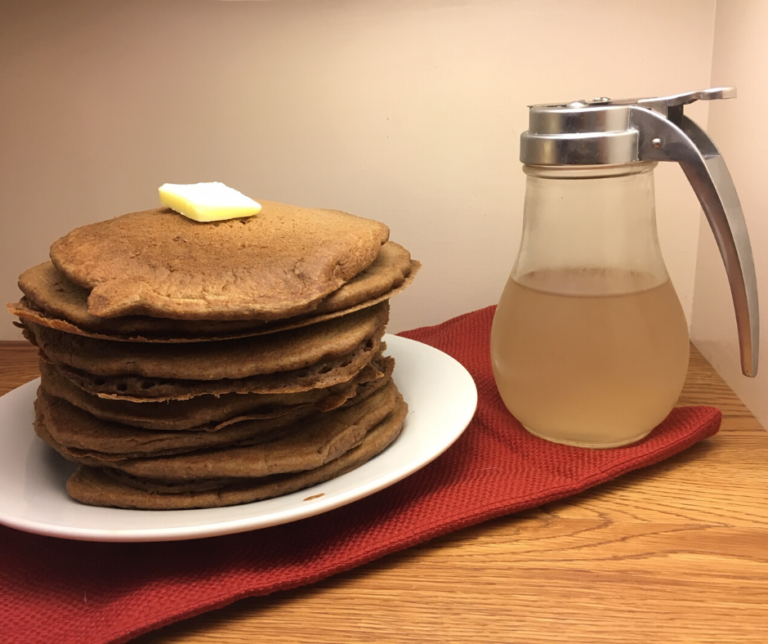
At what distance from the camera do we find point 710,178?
0.59 m

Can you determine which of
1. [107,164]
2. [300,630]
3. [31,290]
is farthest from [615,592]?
[107,164]

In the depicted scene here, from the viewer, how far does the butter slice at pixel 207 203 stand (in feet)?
2.13

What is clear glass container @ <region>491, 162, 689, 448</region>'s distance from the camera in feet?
2.17

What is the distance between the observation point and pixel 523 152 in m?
0.66

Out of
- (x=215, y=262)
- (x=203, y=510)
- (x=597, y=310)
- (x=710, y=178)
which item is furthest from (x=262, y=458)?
(x=710, y=178)

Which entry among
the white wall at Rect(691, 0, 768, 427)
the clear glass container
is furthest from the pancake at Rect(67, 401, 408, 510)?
the white wall at Rect(691, 0, 768, 427)

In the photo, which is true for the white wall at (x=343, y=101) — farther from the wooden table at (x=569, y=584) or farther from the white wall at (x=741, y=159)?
the wooden table at (x=569, y=584)

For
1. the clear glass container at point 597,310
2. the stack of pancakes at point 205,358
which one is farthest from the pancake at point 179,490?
the clear glass container at point 597,310

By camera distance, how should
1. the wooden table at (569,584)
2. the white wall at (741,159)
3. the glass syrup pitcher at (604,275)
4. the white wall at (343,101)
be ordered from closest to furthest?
the wooden table at (569,584), the glass syrup pitcher at (604,275), the white wall at (741,159), the white wall at (343,101)

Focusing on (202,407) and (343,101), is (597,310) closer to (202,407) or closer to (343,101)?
(202,407)

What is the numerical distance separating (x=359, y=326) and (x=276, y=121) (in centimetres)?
60

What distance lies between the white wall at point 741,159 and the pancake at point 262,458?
52 centimetres

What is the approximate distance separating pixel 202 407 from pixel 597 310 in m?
0.38

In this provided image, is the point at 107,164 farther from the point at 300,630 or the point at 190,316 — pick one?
the point at 300,630
